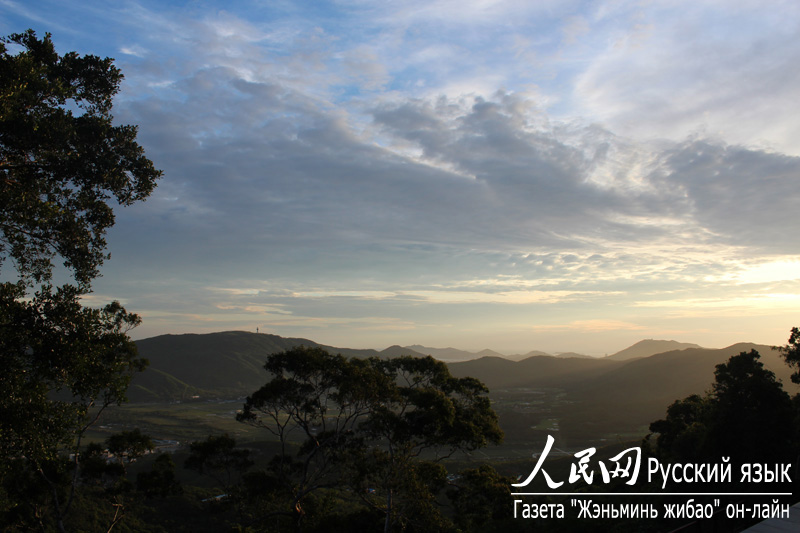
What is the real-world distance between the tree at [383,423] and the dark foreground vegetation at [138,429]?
9 cm

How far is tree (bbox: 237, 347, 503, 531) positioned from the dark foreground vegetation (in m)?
0.09

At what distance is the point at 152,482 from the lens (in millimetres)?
26094

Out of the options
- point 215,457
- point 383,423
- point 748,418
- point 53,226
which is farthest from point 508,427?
point 53,226

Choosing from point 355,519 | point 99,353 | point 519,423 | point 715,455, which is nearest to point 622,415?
point 519,423

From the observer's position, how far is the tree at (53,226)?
9031 mm

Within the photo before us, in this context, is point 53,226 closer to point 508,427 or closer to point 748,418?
point 748,418

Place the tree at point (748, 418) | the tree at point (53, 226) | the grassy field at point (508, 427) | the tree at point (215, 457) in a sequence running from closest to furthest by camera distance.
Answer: the tree at point (53, 226) < the tree at point (748, 418) < the tree at point (215, 457) < the grassy field at point (508, 427)

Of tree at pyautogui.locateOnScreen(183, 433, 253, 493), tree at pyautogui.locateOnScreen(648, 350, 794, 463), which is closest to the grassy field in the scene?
tree at pyautogui.locateOnScreen(648, 350, 794, 463)

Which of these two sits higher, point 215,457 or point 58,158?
point 58,158

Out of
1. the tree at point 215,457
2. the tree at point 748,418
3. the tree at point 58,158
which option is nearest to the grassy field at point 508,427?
the tree at point 748,418

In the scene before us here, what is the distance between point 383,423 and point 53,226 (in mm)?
16893

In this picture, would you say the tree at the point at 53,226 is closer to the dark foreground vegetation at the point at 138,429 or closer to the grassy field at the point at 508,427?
the dark foreground vegetation at the point at 138,429

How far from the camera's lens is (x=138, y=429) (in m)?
28.0

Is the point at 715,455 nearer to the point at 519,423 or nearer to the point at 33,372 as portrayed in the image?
the point at 33,372
